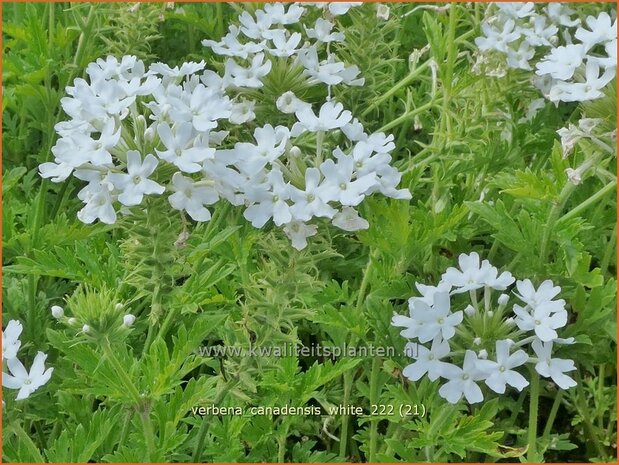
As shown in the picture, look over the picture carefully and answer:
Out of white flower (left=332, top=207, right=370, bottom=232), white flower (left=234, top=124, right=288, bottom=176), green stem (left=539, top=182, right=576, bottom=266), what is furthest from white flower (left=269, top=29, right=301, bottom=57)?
green stem (left=539, top=182, right=576, bottom=266)

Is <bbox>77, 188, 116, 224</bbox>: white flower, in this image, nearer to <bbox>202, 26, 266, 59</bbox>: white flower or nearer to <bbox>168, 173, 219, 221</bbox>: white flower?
<bbox>168, 173, 219, 221</bbox>: white flower

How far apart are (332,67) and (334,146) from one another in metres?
0.29

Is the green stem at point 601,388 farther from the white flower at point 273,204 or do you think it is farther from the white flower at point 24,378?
the white flower at point 24,378

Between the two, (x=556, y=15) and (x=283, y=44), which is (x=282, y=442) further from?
(x=556, y=15)

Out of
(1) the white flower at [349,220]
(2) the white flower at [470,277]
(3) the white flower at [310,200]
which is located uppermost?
(3) the white flower at [310,200]

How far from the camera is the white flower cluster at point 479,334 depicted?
2398 mm

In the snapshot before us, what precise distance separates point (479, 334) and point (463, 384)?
0.54 ft

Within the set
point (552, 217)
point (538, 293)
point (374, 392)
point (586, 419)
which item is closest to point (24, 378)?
point (374, 392)

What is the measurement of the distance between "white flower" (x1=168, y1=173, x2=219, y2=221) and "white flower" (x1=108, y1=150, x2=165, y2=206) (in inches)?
3.1

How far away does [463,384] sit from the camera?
2445mm

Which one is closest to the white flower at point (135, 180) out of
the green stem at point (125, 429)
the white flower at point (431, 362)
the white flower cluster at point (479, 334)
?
the green stem at point (125, 429)

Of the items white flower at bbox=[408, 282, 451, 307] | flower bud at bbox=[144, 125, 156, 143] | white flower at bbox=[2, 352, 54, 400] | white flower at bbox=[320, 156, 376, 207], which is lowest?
white flower at bbox=[2, 352, 54, 400]

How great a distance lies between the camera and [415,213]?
2.58 metres

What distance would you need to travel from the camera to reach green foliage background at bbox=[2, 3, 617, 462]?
2.30m
